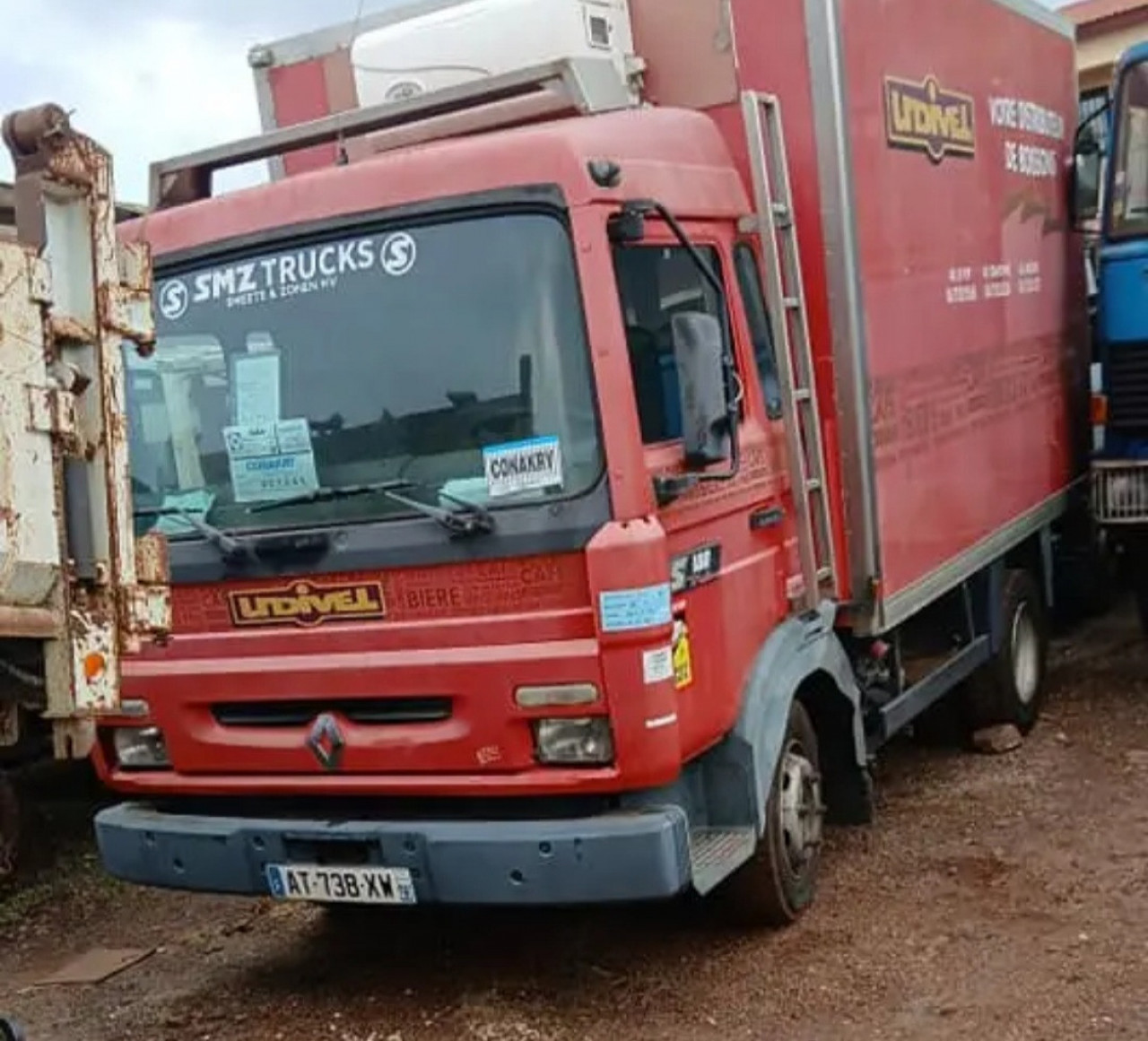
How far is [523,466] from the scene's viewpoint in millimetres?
4305

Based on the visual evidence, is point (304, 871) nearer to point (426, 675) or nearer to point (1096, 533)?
point (426, 675)

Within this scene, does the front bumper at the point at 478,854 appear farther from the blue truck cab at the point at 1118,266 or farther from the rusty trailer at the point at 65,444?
the blue truck cab at the point at 1118,266

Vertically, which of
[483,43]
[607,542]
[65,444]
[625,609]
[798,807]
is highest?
[483,43]

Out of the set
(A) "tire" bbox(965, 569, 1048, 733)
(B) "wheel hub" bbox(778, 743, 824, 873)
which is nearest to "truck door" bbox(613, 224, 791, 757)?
(B) "wheel hub" bbox(778, 743, 824, 873)

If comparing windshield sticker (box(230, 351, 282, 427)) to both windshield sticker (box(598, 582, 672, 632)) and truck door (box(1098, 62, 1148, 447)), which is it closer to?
windshield sticker (box(598, 582, 672, 632))

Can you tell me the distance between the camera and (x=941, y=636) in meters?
6.99

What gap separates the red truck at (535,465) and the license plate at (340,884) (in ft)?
0.04

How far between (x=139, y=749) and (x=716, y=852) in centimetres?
184

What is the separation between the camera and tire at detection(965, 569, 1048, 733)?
7289mm

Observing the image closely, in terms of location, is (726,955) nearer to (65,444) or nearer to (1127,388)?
(65,444)

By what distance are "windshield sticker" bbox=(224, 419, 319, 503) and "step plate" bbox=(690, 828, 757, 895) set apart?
1.52m

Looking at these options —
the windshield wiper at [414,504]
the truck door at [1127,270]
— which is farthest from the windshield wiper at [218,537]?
the truck door at [1127,270]

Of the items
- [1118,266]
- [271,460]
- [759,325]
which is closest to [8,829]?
[271,460]

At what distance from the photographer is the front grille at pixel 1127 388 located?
7980mm
